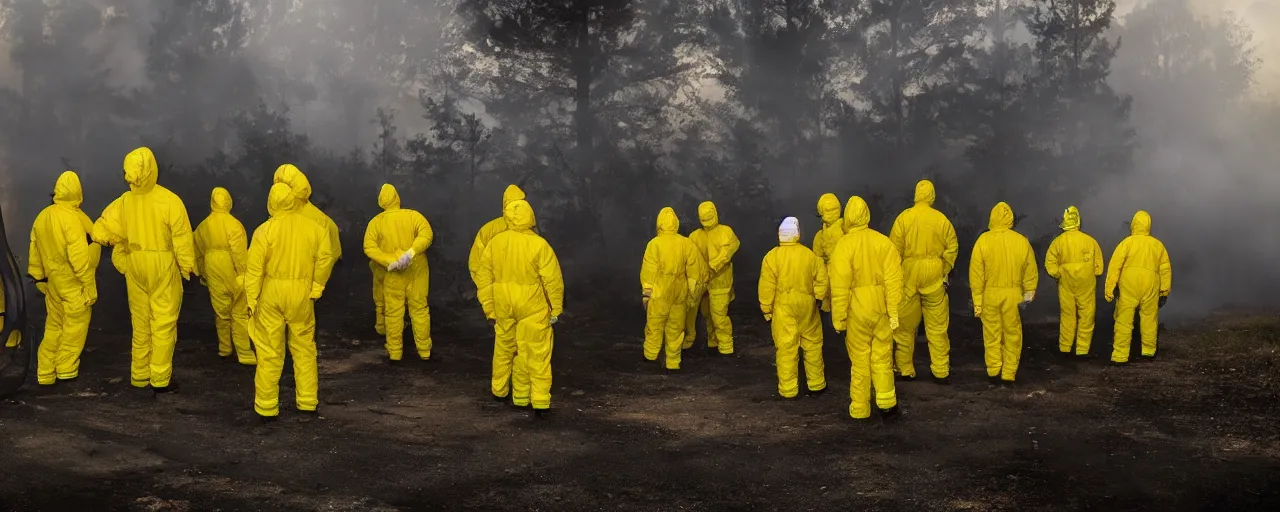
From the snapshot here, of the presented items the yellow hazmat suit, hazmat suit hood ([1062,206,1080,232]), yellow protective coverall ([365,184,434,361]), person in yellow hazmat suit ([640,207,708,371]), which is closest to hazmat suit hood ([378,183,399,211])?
yellow protective coverall ([365,184,434,361])

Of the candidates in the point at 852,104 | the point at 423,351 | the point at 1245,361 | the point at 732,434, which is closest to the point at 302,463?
the point at 732,434

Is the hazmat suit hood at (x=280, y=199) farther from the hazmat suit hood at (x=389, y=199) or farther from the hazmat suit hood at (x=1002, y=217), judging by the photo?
the hazmat suit hood at (x=1002, y=217)

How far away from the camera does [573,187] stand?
2228 centimetres

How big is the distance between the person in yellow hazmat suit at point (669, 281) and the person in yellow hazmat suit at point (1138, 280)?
485 centimetres

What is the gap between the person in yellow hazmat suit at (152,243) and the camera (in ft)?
27.0

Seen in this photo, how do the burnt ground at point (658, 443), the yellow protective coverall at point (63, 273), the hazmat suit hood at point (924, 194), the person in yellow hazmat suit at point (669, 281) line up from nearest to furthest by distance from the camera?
the burnt ground at point (658, 443) < the yellow protective coverall at point (63, 273) < the hazmat suit hood at point (924, 194) < the person in yellow hazmat suit at point (669, 281)

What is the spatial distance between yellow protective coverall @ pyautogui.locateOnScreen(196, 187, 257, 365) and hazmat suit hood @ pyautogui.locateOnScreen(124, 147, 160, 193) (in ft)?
4.41

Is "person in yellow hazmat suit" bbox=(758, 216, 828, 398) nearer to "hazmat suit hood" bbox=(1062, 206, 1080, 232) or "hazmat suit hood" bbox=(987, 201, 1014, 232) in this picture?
"hazmat suit hood" bbox=(987, 201, 1014, 232)

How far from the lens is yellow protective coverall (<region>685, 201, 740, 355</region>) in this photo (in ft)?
35.9

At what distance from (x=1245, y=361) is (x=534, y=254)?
8418 millimetres

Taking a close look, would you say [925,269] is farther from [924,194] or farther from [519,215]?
[519,215]

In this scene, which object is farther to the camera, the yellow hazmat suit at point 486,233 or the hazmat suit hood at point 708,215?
the hazmat suit hood at point 708,215

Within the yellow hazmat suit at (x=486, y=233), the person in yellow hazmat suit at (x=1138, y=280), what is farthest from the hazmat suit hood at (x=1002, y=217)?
the yellow hazmat suit at (x=486, y=233)

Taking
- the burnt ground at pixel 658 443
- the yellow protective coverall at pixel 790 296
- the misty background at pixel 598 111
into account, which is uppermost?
the misty background at pixel 598 111
